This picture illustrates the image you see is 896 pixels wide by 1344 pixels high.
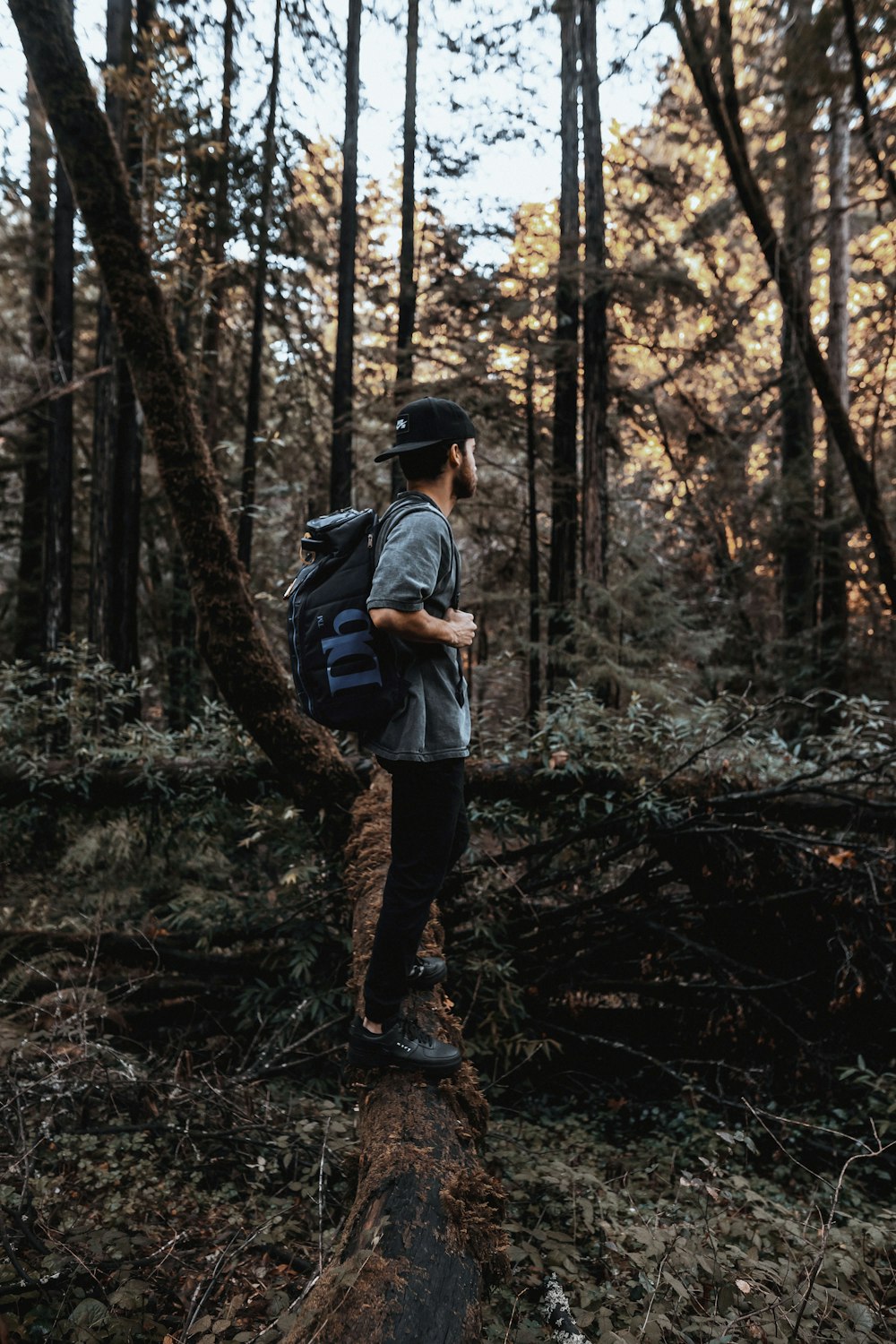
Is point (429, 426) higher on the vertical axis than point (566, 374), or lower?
lower

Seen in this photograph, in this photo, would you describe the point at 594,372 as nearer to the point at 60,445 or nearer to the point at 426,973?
the point at 60,445

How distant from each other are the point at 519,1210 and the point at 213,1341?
5.50 feet

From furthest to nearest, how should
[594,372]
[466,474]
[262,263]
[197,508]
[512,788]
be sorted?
1. [262,263]
2. [594,372]
3. [512,788]
4. [197,508]
5. [466,474]

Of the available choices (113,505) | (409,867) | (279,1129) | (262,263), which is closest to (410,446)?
(409,867)

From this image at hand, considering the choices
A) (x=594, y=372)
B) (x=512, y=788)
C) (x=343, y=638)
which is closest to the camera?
(x=343, y=638)

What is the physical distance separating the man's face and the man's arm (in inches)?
23.2

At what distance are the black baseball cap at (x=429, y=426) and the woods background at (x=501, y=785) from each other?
2710mm

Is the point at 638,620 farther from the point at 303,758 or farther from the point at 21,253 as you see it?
the point at 21,253

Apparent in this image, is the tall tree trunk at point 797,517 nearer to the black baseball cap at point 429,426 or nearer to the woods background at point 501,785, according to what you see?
the woods background at point 501,785

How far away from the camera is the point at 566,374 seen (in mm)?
12547

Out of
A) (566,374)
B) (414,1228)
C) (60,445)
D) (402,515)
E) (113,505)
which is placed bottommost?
(414,1228)

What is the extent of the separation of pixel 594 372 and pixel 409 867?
35.5 ft

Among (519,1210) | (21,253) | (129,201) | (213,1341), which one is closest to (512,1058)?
(519,1210)

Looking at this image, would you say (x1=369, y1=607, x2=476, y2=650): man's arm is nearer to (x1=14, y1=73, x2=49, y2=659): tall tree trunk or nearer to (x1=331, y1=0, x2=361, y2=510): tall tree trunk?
(x1=331, y1=0, x2=361, y2=510): tall tree trunk
